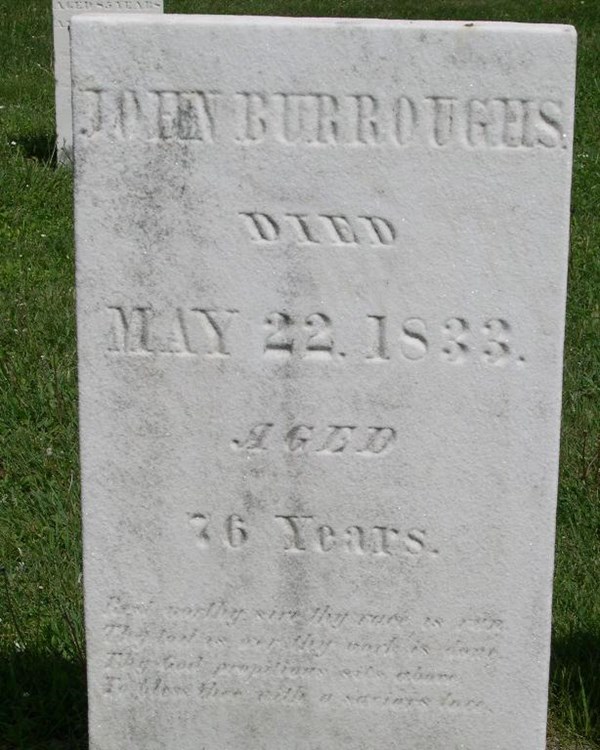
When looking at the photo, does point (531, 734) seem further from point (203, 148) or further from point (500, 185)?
point (203, 148)

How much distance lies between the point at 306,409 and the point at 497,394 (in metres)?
0.37

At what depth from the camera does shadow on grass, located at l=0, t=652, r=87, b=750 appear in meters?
3.36

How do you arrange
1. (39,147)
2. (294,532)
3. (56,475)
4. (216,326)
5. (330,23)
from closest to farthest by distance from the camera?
(330,23), (216,326), (294,532), (56,475), (39,147)

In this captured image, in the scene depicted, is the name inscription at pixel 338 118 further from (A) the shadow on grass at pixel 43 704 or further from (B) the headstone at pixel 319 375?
(A) the shadow on grass at pixel 43 704

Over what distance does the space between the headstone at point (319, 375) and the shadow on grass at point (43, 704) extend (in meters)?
0.51

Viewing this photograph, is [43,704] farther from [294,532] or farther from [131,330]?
[131,330]

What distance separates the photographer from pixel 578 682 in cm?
353

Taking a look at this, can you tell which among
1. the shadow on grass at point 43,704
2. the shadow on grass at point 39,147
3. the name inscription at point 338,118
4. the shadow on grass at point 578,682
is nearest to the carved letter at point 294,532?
the name inscription at point 338,118

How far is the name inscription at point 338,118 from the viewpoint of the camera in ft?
8.29

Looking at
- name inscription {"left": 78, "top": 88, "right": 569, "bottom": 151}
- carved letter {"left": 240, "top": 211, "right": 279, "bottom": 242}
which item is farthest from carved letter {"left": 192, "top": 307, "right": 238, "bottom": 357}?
name inscription {"left": 78, "top": 88, "right": 569, "bottom": 151}

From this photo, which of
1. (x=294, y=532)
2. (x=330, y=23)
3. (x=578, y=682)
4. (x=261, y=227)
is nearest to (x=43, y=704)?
(x=294, y=532)

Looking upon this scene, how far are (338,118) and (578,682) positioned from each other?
173 cm

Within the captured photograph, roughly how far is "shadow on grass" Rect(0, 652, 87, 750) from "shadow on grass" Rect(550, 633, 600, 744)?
1199 millimetres

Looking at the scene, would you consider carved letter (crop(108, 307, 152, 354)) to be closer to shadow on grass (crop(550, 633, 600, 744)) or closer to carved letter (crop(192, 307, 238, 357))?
carved letter (crop(192, 307, 238, 357))
